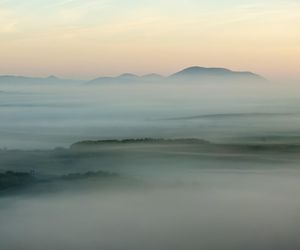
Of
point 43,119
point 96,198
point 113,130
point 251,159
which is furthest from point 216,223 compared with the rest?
point 43,119

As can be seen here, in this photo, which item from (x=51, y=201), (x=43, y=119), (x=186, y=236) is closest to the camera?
(x=186, y=236)

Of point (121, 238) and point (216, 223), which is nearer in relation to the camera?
point (121, 238)

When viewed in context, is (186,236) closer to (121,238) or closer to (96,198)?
(121,238)

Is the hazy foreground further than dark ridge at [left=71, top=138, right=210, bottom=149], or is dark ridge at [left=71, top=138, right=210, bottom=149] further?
dark ridge at [left=71, top=138, right=210, bottom=149]

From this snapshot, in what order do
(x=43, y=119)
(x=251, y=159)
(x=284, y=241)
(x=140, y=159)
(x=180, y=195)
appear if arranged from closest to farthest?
(x=284, y=241)
(x=180, y=195)
(x=140, y=159)
(x=251, y=159)
(x=43, y=119)

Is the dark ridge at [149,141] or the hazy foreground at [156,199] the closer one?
the hazy foreground at [156,199]

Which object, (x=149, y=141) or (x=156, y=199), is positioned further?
(x=149, y=141)

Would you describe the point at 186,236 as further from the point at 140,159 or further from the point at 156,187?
the point at 140,159

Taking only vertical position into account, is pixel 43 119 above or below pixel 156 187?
above

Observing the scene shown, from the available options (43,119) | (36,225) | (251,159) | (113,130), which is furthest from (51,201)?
(43,119)
